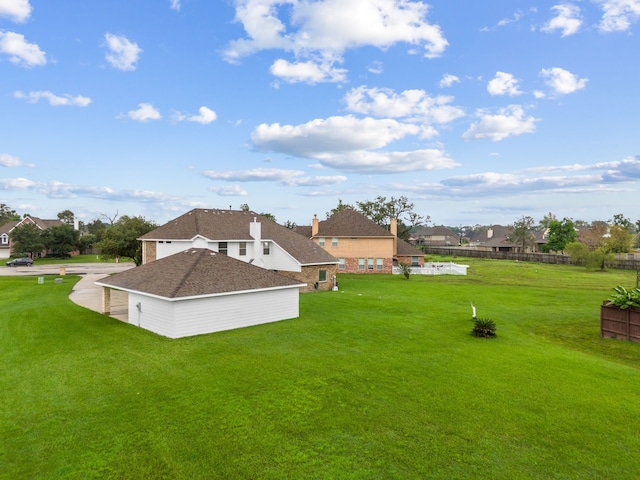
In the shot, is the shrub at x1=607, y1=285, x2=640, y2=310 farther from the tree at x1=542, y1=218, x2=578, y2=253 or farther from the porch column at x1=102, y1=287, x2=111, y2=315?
the tree at x1=542, y1=218, x2=578, y2=253

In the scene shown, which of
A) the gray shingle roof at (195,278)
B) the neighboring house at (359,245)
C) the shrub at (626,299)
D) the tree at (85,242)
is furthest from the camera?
the tree at (85,242)

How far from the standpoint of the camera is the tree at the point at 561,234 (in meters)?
81.8

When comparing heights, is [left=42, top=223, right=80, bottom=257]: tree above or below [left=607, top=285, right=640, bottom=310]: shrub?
above

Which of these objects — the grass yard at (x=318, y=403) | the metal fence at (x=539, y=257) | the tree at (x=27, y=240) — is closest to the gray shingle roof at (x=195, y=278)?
the grass yard at (x=318, y=403)

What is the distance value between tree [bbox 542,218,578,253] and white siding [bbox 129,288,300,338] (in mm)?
80703

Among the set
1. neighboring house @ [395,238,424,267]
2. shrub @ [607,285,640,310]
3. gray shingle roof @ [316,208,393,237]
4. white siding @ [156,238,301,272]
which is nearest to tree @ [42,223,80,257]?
white siding @ [156,238,301,272]

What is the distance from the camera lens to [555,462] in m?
7.77

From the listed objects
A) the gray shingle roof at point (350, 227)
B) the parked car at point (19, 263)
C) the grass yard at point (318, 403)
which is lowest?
the grass yard at point (318, 403)

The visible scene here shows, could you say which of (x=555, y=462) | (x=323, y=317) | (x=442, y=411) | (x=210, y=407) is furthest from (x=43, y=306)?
(x=555, y=462)

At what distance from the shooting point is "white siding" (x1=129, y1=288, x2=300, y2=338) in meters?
17.6

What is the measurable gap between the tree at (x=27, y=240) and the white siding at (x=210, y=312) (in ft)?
200

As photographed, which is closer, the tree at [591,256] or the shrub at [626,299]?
the shrub at [626,299]

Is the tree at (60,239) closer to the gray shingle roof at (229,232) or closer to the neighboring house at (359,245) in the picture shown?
the gray shingle roof at (229,232)

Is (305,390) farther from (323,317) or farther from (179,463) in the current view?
(323,317)
